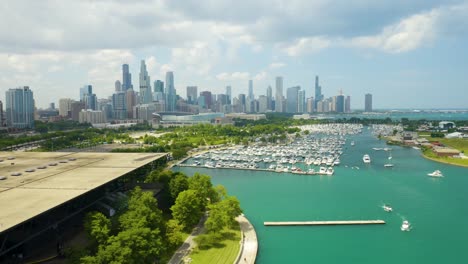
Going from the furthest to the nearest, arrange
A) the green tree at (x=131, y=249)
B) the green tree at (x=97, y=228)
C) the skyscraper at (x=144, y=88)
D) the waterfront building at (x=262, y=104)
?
1. the waterfront building at (x=262, y=104)
2. the skyscraper at (x=144, y=88)
3. the green tree at (x=97, y=228)
4. the green tree at (x=131, y=249)

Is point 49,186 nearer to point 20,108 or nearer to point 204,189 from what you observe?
point 204,189

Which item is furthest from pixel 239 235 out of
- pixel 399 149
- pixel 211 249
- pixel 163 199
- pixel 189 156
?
pixel 399 149

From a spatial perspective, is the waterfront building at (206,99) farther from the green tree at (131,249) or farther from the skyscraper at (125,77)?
the green tree at (131,249)

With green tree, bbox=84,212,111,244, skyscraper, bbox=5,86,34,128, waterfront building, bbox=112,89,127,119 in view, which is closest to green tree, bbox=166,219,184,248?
green tree, bbox=84,212,111,244

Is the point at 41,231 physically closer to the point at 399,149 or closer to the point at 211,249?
the point at 211,249

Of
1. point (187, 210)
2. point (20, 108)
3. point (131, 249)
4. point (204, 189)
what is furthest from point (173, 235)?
point (20, 108)

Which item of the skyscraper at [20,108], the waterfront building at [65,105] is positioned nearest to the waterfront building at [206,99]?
the waterfront building at [65,105]

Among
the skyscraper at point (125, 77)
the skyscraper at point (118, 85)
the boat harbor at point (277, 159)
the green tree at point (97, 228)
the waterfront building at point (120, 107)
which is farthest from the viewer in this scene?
the skyscraper at point (118, 85)
